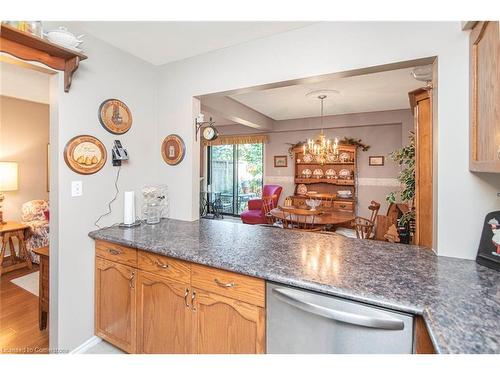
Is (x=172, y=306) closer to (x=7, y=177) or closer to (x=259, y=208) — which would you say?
(x=7, y=177)

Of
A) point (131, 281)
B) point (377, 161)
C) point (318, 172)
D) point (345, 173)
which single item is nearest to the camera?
point (131, 281)

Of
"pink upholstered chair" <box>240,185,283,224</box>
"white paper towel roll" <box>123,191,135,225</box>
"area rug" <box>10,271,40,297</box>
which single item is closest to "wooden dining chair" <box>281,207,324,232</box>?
"pink upholstered chair" <box>240,185,283,224</box>

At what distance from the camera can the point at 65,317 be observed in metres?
1.76

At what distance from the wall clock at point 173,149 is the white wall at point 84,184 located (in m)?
0.27

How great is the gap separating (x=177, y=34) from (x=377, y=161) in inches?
181

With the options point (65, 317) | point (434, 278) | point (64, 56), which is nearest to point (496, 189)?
point (434, 278)

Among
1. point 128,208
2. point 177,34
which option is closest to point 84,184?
point 128,208

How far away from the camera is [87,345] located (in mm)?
1866

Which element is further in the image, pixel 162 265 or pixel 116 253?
pixel 116 253

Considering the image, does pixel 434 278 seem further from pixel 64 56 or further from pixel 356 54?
pixel 64 56

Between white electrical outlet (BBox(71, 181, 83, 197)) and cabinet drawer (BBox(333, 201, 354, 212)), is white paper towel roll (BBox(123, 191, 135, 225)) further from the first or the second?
cabinet drawer (BBox(333, 201, 354, 212))

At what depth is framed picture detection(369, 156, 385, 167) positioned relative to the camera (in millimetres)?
5109
